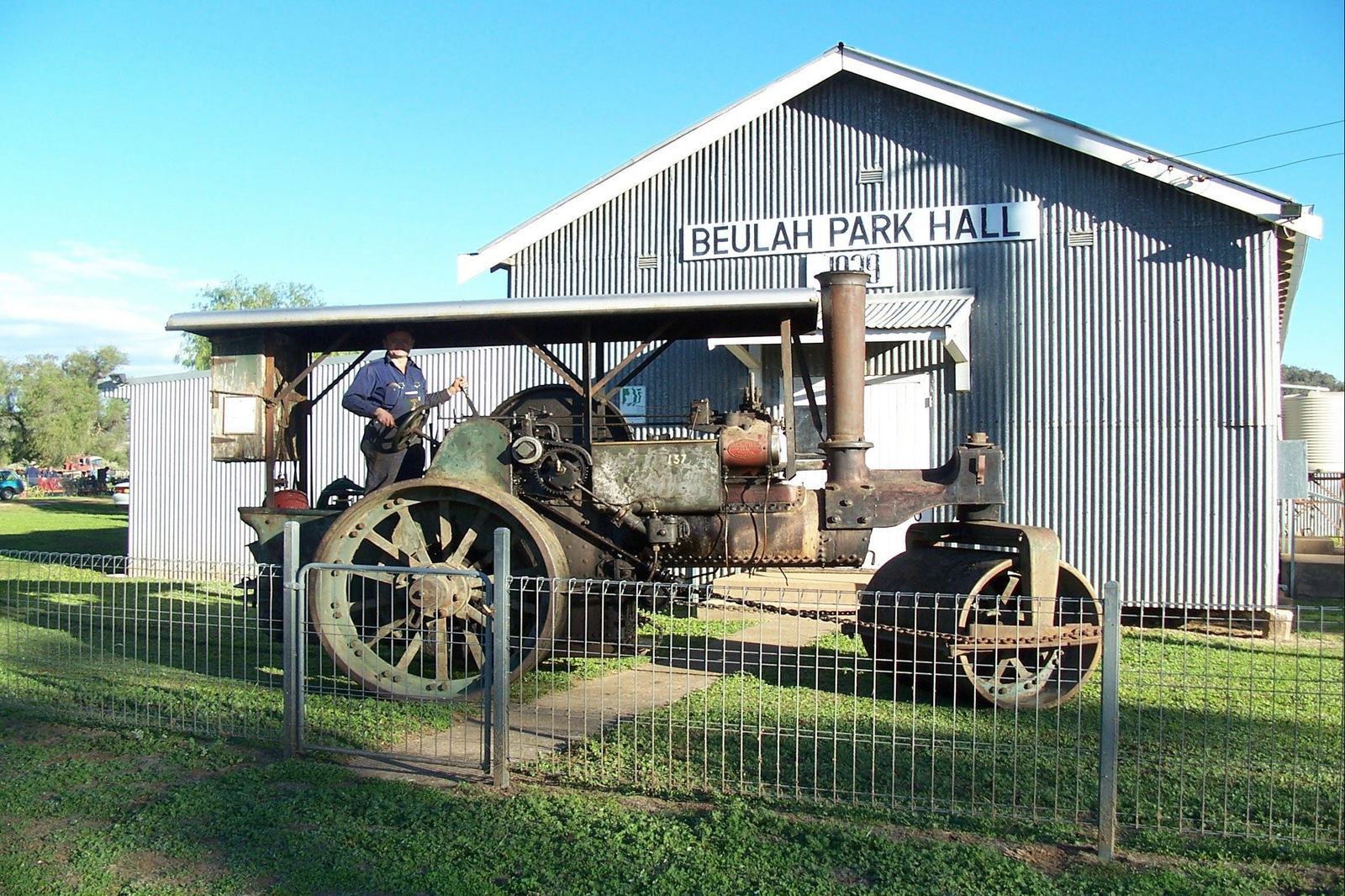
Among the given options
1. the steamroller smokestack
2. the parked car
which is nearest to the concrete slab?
the steamroller smokestack

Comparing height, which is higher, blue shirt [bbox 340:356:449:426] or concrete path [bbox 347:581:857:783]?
blue shirt [bbox 340:356:449:426]

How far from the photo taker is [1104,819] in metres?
4.43

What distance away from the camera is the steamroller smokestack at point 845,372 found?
23.5ft

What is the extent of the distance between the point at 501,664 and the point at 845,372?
10.2 feet

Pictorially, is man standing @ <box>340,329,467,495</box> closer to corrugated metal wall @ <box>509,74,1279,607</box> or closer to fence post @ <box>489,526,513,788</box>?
fence post @ <box>489,526,513,788</box>

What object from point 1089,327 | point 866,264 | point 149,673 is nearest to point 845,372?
point 149,673

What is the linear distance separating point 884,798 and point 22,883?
3.47 metres

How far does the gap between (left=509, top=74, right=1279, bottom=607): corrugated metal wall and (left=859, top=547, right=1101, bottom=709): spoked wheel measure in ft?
14.8

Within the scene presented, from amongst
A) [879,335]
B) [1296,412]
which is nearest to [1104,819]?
[879,335]

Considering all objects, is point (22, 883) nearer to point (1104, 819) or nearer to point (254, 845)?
point (254, 845)

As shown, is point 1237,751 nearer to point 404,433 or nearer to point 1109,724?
point 1109,724

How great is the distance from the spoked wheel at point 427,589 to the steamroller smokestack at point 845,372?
1925 millimetres

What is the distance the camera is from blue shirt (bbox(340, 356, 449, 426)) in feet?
25.7

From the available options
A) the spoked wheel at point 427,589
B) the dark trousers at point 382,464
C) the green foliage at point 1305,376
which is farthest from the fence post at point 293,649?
the green foliage at point 1305,376
